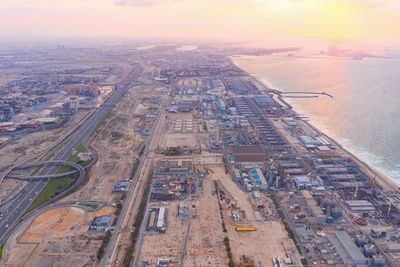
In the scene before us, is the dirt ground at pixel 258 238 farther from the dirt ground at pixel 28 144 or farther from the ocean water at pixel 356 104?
the dirt ground at pixel 28 144

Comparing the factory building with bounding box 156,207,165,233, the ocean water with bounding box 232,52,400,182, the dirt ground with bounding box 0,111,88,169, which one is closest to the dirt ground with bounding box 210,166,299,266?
the factory building with bounding box 156,207,165,233

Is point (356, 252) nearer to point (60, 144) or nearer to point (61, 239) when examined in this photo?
point (61, 239)

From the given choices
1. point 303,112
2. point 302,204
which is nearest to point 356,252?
point 302,204

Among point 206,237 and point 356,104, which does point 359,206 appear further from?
point 356,104

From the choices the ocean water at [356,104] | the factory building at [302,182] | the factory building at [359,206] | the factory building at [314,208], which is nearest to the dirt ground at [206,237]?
the factory building at [314,208]

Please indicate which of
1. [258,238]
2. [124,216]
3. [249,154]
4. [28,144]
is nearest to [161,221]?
[124,216]

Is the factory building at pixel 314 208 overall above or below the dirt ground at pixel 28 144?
below
